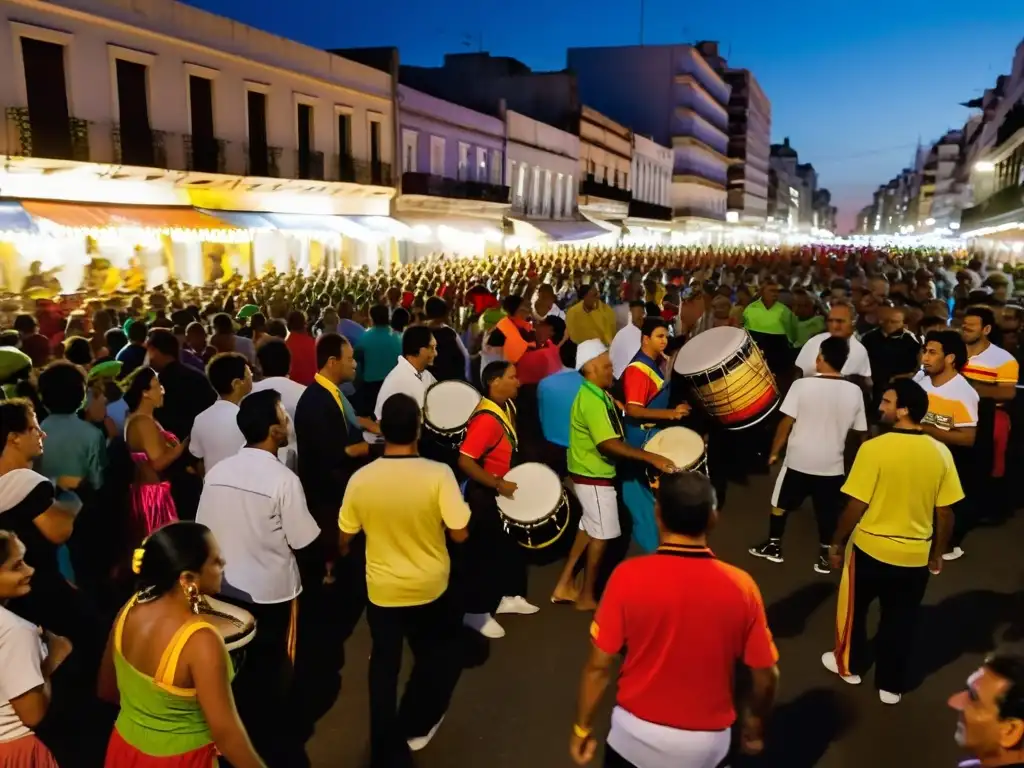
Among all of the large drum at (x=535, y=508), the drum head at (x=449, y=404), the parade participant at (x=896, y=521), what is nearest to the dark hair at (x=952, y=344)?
the parade participant at (x=896, y=521)

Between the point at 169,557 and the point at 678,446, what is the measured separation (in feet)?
11.8

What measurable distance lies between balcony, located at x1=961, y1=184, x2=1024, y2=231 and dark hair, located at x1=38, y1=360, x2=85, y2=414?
36.4m

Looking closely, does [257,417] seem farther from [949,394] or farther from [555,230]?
[555,230]

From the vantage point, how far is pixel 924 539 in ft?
13.5

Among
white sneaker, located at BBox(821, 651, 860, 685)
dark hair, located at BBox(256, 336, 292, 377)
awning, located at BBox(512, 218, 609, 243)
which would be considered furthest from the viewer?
awning, located at BBox(512, 218, 609, 243)

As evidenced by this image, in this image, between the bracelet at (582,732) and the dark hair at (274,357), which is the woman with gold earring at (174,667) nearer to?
the bracelet at (582,732)

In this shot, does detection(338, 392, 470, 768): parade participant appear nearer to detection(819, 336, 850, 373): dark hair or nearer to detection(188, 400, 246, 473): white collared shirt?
detection(188, 400, 246, 473): white collared shirt

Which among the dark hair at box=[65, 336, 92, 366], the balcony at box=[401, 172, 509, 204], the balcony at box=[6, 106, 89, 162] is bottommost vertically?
the dark hair at box=[65, 336, 92, 366]

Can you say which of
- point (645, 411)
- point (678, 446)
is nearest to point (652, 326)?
point (645, 411)

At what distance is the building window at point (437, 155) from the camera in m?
28.7

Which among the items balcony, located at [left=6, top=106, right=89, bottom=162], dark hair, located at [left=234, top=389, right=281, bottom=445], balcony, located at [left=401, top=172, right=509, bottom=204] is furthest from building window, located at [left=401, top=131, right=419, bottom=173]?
dark hair, located at [left=234, top=389, right=281, bottom=445]

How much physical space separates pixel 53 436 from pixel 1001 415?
648 centimetres

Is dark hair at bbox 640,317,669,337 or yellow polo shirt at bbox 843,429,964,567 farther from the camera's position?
Answer: dark hair at bbox 640,317,669,337

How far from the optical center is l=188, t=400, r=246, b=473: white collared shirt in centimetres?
464
